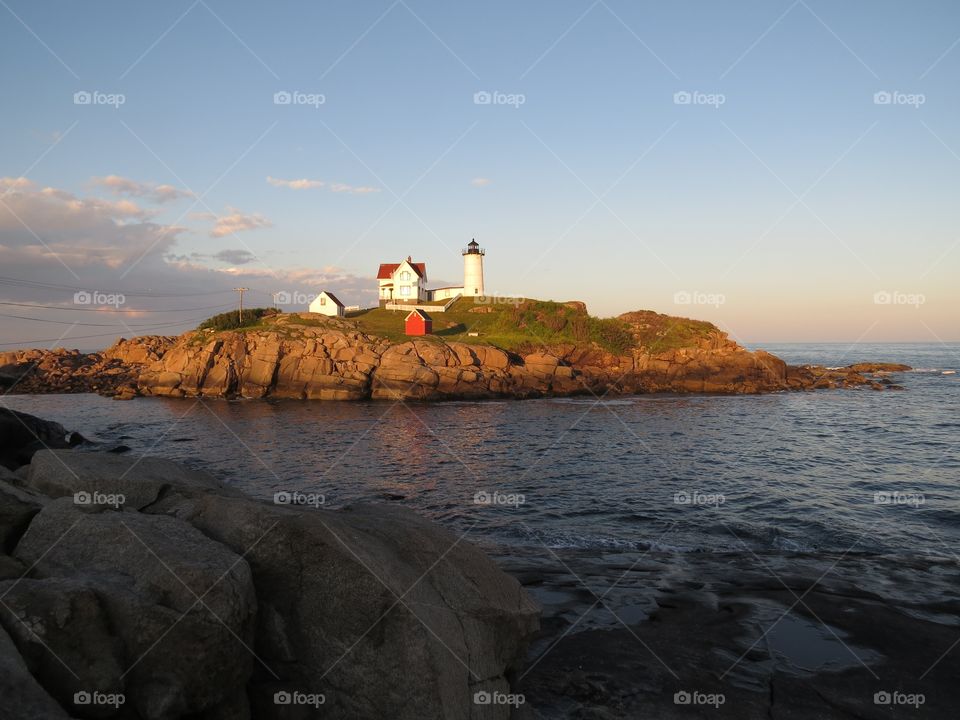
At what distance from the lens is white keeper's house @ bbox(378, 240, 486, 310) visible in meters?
118

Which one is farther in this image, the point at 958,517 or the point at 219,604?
the point at 958,517

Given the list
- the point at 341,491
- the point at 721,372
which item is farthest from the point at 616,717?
the point at 721,372

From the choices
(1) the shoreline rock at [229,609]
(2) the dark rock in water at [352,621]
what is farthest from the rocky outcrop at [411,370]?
(2) the dark rock in water at [352,621]

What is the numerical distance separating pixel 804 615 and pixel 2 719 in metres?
14.4

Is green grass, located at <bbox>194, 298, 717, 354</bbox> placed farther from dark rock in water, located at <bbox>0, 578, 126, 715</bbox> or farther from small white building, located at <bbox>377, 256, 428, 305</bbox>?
dark rock in water, located at <bbox>0, 578, 126, 715</bbox>

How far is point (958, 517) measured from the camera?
21.6 metres

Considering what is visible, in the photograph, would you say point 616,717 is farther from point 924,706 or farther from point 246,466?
point 246,466

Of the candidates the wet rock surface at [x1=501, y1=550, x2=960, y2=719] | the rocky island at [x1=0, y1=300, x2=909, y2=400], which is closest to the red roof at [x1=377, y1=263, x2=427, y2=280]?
the rocky island at [x1=0, y1=300, x2=909, y2=400]

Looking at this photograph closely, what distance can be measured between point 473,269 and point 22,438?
316 feet

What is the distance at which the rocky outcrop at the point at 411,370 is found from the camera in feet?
213

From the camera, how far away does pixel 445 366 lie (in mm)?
66312

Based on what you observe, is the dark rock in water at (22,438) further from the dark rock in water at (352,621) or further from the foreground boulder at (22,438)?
the dark rock in water at (352,621)

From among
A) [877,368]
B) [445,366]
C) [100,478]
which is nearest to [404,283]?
[445,366]

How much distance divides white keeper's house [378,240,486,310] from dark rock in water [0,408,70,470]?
83.9m
